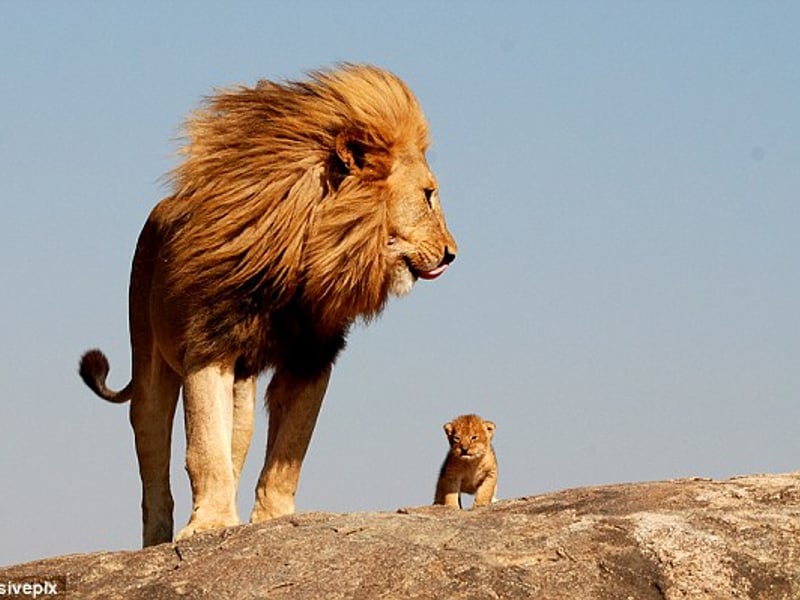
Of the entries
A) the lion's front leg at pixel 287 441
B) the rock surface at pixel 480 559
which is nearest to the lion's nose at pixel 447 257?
the lion's front leg at pixel 287 441

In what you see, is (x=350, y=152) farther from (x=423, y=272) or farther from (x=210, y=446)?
(x=210, y=446)

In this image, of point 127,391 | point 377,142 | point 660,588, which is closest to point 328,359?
point 377,142

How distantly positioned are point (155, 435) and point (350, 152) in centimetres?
187

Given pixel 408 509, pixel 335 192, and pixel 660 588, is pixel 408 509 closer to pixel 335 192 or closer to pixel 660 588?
pixel 335 192

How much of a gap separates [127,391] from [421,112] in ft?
7.75

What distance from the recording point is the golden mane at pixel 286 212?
24.7ft

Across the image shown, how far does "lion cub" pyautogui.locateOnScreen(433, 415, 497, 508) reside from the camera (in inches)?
435

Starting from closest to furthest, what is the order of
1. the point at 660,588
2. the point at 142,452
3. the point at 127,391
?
the point at 660,588
the point at 142,452
the point at 127,391

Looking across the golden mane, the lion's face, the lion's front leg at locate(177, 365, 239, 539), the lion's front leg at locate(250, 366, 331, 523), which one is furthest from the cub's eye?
the lion's front leg at locate(177, 365, 239, 539)

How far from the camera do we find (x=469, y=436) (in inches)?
445

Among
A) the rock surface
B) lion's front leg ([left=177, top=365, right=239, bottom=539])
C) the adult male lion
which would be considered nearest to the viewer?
the rock surface

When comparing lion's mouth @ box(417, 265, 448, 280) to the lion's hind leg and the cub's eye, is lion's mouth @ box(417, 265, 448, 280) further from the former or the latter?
the lion's hind leg

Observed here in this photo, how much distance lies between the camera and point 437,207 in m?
7.89

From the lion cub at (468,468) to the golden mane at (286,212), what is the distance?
3.25 m
